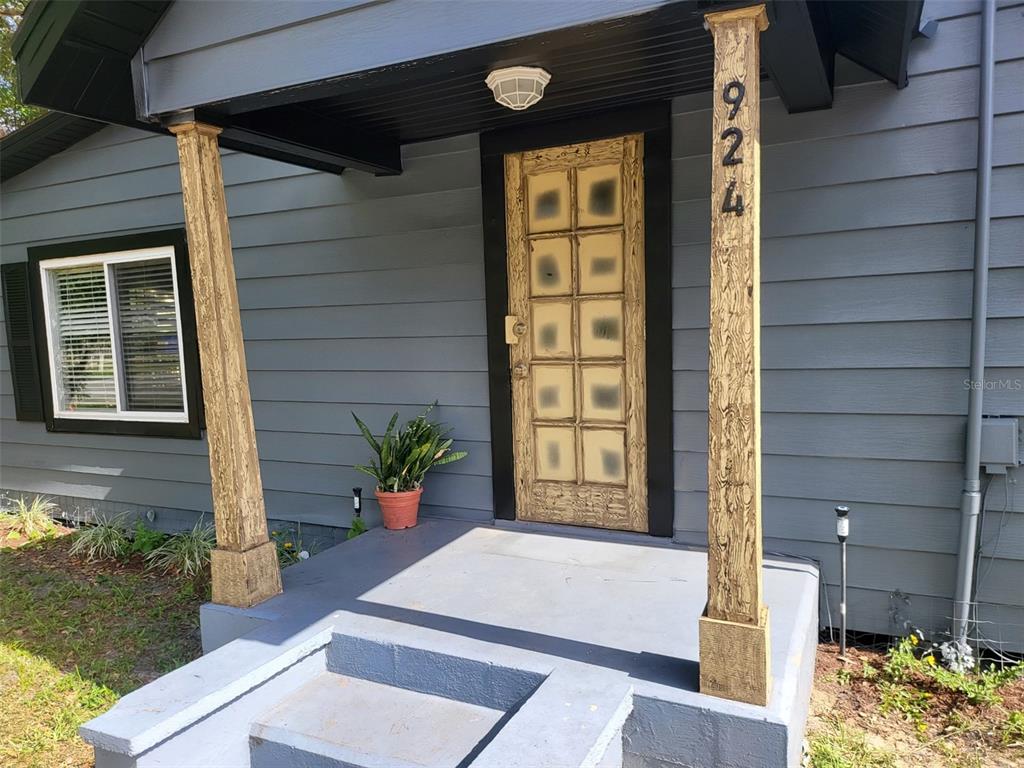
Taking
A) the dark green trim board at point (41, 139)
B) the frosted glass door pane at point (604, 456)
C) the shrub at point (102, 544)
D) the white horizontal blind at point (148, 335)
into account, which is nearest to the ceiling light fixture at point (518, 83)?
the frosted glass door pane at point (604, 456)

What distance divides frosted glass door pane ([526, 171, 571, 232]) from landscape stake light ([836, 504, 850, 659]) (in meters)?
1.81

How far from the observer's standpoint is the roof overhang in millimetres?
2021

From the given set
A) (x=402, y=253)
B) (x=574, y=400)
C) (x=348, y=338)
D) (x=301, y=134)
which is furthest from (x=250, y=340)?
(x=574, y=400)

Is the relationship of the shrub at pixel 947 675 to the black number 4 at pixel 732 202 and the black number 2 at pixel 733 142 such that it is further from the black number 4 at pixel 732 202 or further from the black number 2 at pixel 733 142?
the black number 2 at pixel 733 142

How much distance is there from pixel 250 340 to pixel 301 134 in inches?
67.0

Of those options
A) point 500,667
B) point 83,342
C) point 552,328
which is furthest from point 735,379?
point 83,342

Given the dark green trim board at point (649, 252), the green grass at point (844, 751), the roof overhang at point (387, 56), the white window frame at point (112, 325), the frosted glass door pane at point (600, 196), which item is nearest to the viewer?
the roof overhang at point (387, 56)

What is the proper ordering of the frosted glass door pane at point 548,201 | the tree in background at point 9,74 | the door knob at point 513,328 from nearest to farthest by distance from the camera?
the frosted glass door pane at point 548,201, the door knob at point 513,328, the tree in background at point 9,74

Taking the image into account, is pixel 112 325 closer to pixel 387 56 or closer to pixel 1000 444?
pixel 387 56

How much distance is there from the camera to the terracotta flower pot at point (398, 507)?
144 inches

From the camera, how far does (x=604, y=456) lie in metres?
3.41

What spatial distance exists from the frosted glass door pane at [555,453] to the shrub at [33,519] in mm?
4063

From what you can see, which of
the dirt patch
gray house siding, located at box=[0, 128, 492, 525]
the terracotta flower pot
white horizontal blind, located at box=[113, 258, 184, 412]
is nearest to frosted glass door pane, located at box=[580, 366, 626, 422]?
gray house siding, located at box=[0, 128, 492, 525]

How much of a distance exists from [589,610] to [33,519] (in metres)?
4.82
